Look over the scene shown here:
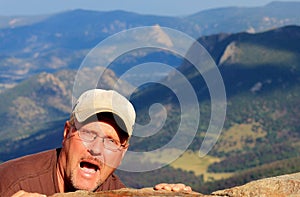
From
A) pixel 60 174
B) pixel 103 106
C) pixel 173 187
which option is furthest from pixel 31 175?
pixel 173 187

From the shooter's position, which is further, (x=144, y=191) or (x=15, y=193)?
(x=144, y=191)

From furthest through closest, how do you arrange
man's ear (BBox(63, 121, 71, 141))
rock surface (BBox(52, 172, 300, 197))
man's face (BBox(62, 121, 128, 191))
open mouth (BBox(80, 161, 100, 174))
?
1. man's ear (BBox(63, 121, 71, 141))
2. rock surface (BBox(52, 172, 300, 197))
3. open mouth (BBox(80, 161, 100, 174))
4. man's face (BBox(62, 121, 128, 191))

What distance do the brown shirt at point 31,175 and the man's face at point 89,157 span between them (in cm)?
56

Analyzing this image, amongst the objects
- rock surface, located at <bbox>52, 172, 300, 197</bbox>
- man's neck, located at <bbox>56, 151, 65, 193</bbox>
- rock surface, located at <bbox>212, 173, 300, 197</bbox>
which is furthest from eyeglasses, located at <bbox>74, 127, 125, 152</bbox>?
rock surface, located at <bbox>212, 173, 300, 197</bbox>

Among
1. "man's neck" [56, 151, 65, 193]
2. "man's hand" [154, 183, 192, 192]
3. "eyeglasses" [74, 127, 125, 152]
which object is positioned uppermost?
"eyeglasses" [74, 127, 125, 152]

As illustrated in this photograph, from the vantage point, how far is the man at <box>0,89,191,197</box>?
1141cm

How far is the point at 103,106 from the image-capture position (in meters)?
11.5

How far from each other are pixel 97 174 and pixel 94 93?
5.78 ft

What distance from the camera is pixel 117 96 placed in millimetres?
11867

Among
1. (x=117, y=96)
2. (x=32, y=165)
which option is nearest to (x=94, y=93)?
(x=117, y=96)

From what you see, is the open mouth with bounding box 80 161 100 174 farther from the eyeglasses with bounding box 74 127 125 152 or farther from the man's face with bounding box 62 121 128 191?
the eyeglasses with bounding box 74 127 125 152

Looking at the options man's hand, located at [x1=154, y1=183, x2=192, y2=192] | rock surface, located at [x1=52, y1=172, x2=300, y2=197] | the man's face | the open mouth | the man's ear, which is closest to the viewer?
the man's face

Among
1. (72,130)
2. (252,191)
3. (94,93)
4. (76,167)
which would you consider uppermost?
(94,93)

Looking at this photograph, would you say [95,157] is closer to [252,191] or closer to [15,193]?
[15,193]
